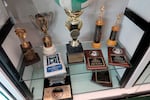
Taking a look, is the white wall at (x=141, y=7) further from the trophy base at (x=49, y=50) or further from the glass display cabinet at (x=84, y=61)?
the trophy base at (x=49, y=50)

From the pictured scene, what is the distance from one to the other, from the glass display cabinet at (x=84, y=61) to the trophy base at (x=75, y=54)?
0.11 feet

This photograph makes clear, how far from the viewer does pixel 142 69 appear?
3.04 ft

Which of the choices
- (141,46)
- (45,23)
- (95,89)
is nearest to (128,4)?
(141,46)

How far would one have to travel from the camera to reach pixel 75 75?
1133mm

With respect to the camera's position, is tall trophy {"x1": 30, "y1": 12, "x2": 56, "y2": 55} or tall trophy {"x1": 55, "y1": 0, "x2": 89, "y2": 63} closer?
tall trophy {"x1": 55, "y1": 0, "x2": 89, "y2": 63}

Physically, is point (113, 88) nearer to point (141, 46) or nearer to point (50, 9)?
point (141, 46)

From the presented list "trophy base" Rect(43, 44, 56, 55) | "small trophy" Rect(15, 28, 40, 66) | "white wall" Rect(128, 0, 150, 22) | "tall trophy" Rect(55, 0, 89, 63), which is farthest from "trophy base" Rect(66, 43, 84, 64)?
"white wall" Rect(128, 0, 150, 22)

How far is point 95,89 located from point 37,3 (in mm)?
798

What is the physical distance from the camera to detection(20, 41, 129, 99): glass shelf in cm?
97

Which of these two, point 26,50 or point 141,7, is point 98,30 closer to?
point 141,7

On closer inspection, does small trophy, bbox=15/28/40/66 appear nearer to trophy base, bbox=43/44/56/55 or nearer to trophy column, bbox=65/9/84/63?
trophy base, bbox=43/44/56/55

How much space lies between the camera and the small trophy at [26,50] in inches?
32.9

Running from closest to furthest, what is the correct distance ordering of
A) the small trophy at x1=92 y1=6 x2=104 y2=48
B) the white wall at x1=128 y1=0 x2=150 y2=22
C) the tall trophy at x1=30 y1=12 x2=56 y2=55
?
the white wall at x1=128 y1=0 x2=150 y2=22 → the tall trophy at x1=30 y1=12 x2=56 y2=55 → the small trophy at x1=92 y1=6 x2=104 y2=48

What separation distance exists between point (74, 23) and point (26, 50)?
15.0 inches
